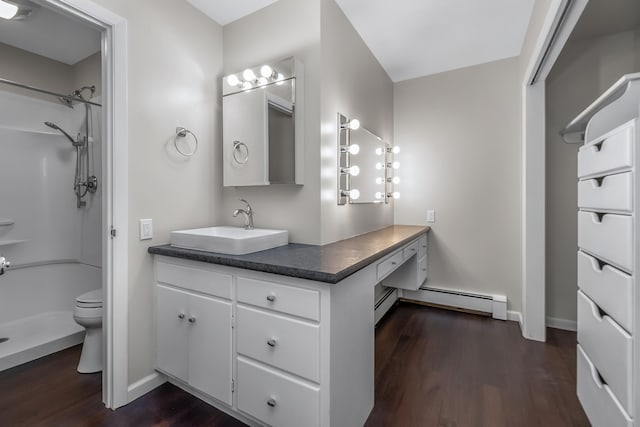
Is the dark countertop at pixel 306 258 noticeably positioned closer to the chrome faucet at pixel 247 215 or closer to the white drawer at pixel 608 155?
the chrome faucet at pixel 247 215

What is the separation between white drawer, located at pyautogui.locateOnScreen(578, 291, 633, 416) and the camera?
945mm

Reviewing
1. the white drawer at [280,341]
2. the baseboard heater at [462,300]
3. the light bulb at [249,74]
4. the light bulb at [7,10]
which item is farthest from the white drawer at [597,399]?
the light bulb at [7,10]

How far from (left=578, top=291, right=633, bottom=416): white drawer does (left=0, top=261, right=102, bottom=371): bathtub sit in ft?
10.2

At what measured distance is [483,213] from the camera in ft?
8.93

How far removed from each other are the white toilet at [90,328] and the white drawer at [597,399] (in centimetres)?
253

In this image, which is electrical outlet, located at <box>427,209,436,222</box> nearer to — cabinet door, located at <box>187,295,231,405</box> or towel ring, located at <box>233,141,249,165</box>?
towel ring, located at <box>233,141,249,165</box>

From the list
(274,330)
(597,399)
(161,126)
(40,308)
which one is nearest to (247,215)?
(161,126)

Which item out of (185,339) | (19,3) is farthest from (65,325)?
(19,3)

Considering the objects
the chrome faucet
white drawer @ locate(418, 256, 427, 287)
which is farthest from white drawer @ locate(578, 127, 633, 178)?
the chrome faucet

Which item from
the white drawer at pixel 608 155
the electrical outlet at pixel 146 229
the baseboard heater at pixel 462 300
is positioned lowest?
the baseboard heater at pixel 462 300

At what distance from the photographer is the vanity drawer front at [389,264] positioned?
63.6 inches

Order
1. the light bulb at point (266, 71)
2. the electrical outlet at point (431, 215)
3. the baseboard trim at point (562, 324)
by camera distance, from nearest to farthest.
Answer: the light bulb at point (266, 71), the baseboard trim at point (562, 324), the electrical outlet at point (431, 215)

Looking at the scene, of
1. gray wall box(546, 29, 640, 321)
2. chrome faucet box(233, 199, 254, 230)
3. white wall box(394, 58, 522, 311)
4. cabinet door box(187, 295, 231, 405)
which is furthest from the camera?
white wall box(394, 58, 522, 311)

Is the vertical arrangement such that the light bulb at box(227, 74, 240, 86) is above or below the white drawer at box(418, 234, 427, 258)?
above
